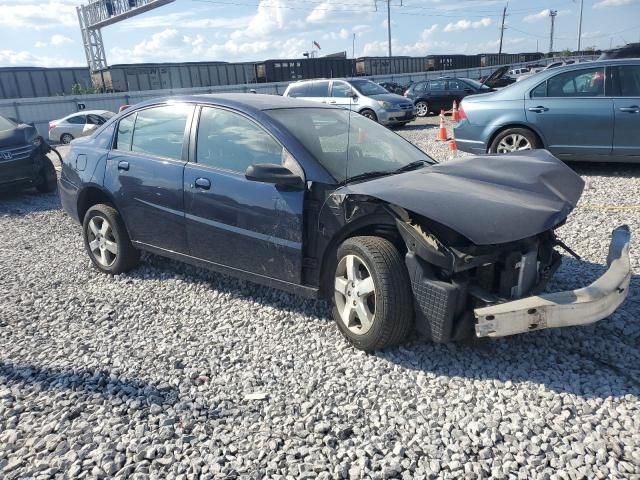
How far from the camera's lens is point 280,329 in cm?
374

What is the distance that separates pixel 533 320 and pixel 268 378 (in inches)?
60.3

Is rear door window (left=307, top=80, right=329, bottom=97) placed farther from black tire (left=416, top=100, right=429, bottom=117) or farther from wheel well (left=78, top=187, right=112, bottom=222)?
wheel well (left=78, top=187, right=112, bottom=222)

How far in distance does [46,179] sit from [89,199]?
4.77 meters

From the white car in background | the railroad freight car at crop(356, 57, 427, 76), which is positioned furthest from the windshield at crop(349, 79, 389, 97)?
the railroad freight car at crop(356, 57, 427, 76)

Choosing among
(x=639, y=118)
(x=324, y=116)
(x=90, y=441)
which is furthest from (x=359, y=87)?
(x=90, y=441)

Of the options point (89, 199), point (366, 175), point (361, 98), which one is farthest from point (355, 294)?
point (361, 98)

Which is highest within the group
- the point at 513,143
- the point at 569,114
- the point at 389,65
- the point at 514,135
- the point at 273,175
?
the point at 389,65

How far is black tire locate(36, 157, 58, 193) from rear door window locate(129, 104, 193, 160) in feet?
17.4

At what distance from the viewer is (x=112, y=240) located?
4941 mm

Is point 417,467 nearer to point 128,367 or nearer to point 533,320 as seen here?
point 533,320

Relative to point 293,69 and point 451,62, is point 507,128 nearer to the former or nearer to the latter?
point 293,69

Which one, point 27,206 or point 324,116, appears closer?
point 324,116

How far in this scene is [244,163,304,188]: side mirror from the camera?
343 cm

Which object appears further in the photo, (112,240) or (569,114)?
(569,114)
